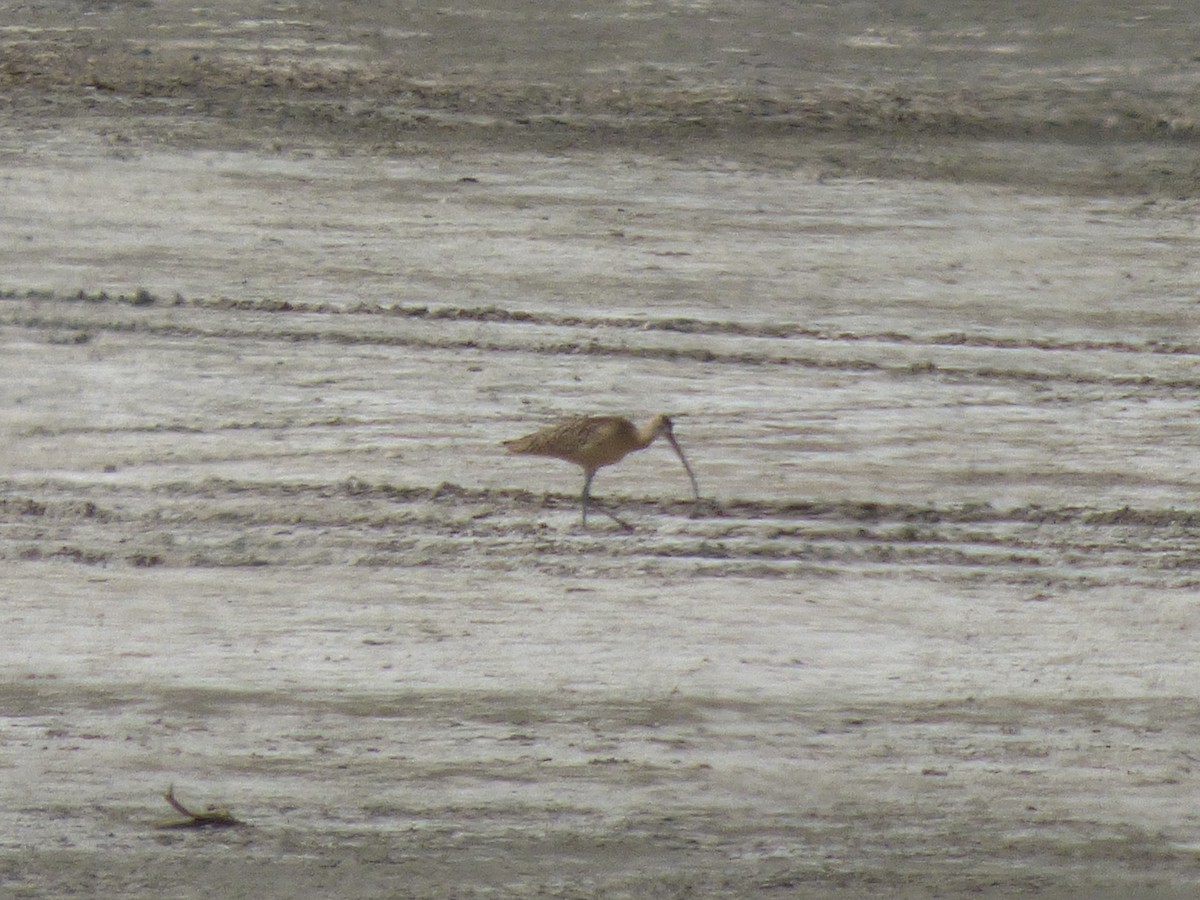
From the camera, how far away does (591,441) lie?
6320 mm

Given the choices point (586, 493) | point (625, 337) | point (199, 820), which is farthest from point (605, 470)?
point (199, 820)

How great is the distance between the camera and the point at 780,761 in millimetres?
5328

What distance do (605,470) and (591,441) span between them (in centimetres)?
51

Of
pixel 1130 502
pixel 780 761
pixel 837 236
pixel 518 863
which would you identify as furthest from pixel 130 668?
→ pixel 837 236

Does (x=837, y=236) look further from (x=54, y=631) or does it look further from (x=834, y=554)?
(x=54, y=631)

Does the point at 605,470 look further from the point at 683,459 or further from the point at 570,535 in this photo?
the point at 570,535

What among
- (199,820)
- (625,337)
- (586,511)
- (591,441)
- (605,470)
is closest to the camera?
(199,820)

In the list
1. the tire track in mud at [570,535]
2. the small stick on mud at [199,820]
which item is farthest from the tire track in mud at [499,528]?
the small stick on mud at [199,820]

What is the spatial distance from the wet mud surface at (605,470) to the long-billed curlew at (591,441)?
163 millimetres

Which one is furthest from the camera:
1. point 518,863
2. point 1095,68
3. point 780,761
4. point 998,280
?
point 1095,68

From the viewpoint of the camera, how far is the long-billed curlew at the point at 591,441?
6332 millimetres

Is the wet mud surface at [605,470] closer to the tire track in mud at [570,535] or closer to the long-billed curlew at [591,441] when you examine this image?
the tire track in mud at [570,535]

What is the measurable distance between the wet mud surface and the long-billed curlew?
163 millimetres

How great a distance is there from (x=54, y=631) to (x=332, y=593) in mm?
761
